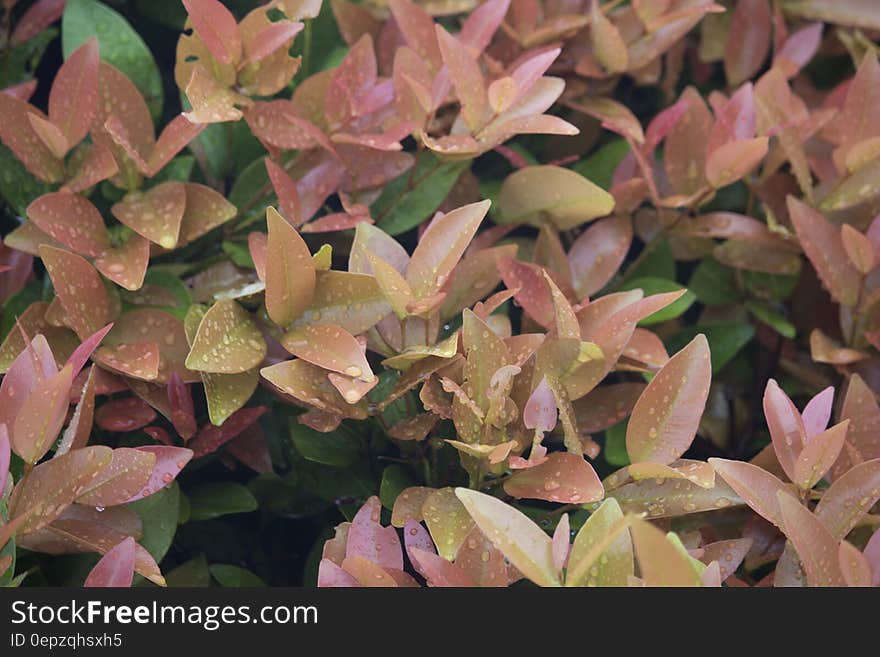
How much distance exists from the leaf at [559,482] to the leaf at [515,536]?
91 mm

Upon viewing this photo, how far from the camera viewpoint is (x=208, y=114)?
0.96 m

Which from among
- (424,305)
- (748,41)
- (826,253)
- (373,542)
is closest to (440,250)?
(424,305)

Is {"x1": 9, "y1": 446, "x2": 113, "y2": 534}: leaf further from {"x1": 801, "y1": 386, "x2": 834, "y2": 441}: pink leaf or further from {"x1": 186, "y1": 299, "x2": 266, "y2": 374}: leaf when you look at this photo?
{"x1": 801, "y1": 386, "x2": 834, "y2": 441}: pink leaf

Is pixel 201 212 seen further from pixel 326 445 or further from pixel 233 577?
pixel 233 577

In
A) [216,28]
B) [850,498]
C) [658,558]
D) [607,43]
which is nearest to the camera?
[658,558]

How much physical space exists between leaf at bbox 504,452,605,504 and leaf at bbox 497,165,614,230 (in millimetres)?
338

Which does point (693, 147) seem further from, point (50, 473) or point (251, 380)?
point (50, 473)

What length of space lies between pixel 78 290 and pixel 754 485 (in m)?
0.67

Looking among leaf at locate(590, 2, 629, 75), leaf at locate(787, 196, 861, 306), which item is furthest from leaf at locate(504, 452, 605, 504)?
leaf at locate(590, 2, 629, 75)

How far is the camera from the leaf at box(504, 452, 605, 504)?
2.84 feet

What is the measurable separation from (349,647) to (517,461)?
21cm

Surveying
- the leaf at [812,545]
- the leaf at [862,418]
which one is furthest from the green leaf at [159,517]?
the leaf at [862,418]

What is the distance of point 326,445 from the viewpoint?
1027mm

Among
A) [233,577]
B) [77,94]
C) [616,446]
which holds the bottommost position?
[233,577]
